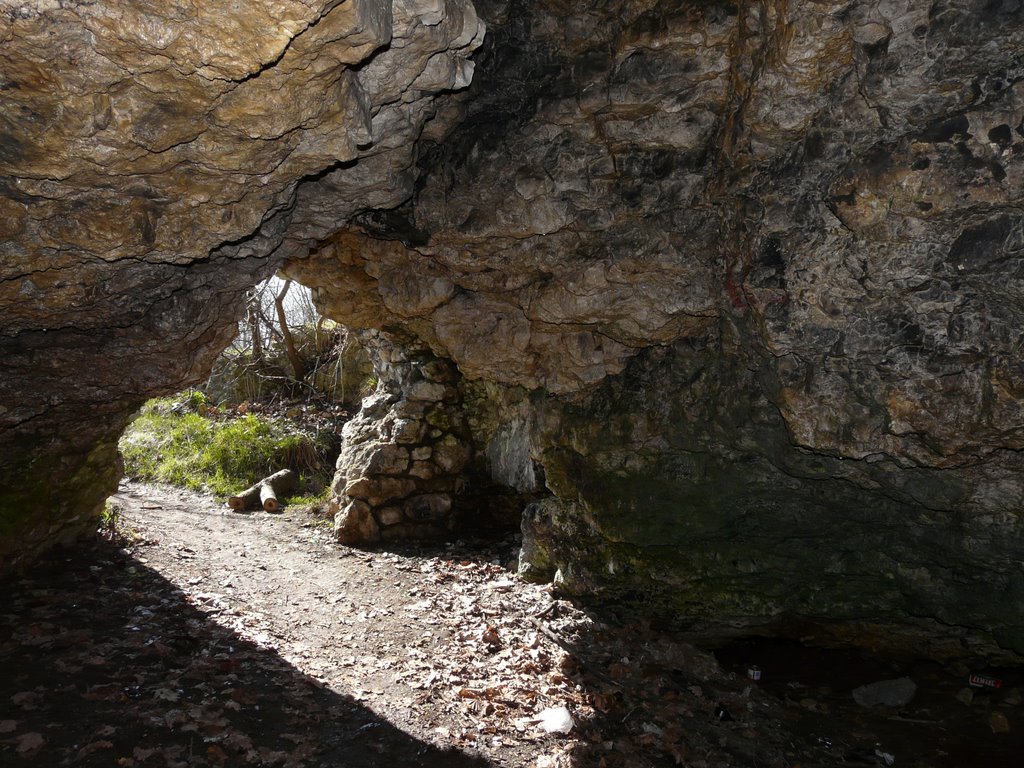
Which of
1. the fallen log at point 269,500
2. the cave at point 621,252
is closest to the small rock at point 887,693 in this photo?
the cave at point 621,252

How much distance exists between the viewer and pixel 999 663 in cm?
723

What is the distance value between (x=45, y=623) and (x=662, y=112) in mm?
6652

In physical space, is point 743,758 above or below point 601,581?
below

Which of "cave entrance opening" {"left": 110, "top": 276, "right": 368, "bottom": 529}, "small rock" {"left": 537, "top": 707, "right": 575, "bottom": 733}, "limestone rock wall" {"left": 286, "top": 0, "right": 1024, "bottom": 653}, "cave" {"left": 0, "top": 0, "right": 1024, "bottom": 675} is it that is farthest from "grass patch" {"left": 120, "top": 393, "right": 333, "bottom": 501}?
"small rock" {"left": 537, "top": 707, "right": 575, "bottom": 733}

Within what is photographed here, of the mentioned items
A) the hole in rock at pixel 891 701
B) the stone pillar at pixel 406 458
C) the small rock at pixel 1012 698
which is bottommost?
the hole in rock at pixel 891 701

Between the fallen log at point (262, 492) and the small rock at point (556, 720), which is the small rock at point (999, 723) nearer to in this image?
the small rock at point (556, 720)

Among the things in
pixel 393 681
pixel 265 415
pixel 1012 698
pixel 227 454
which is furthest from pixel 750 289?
pixel 265 415

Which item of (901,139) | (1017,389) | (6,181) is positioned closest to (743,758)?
(1017,389)

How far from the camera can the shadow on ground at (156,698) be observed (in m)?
4.80

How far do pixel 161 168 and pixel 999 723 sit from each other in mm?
8202

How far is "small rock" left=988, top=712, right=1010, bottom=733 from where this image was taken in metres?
6.63

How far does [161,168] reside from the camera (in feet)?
13.6

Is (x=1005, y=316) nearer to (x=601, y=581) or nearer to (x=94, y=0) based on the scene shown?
(x=601, y=581)

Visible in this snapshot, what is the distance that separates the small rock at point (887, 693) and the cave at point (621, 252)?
0.42 meters
